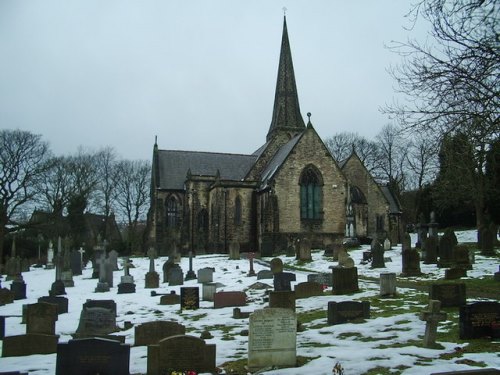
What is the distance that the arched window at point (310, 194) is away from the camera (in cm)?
3456

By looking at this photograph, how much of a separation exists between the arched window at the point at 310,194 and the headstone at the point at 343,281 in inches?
795

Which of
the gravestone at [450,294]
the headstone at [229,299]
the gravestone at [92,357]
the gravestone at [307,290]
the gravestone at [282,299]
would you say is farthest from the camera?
the gravestone at [307,290]

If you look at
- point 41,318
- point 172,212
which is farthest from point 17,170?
point 41,318

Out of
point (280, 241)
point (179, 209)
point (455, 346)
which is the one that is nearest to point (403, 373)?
point (455, 346)

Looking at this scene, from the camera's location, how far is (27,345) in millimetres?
8992

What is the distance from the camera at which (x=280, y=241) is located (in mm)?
33312

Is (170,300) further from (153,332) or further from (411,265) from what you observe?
(411,265)

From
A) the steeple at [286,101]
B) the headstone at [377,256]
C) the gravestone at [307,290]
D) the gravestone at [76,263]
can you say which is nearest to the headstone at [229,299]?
the gravestone at [307,290]

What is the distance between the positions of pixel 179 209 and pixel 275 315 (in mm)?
32869

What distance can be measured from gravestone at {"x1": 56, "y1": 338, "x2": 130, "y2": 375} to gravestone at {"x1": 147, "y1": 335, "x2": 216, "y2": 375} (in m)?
0.40

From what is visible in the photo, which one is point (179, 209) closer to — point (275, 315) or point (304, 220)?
point (304, 220)

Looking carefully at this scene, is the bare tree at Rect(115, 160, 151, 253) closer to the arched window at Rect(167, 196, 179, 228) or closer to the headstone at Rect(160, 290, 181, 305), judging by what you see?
the arched window at Rect(167, 196, 179, 228)

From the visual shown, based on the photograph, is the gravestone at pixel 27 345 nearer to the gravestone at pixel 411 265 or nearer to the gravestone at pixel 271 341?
the gravestone at pixel 271 341

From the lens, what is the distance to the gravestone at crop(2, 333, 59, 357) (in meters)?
8.84
